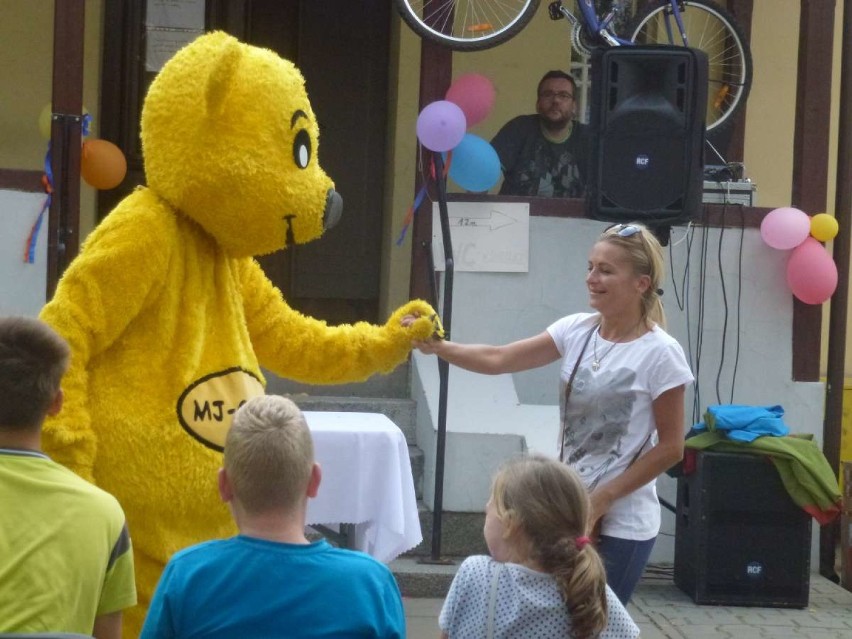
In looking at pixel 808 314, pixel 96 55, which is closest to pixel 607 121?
pixel 808 314

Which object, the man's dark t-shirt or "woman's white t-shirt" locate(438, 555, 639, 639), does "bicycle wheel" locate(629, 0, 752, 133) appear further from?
"woman's white t-shirt" locate(438, 555, 639, 639)

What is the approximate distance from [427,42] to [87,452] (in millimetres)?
4612

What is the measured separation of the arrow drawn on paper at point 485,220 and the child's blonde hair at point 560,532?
4620mm

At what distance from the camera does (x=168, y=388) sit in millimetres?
3322

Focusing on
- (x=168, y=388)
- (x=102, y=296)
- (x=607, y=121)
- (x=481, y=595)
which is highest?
(x=607, y=121)

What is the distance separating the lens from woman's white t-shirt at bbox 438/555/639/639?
8.41 feet

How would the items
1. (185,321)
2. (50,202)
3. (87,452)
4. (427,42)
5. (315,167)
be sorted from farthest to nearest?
(427,42), (50,202), (315,167), (185,321), (87,452)

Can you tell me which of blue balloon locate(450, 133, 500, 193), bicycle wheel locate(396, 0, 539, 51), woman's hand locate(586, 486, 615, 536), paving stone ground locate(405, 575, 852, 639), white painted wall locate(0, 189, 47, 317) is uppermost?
bicycle wheel locate(396, 0, 539, 51)

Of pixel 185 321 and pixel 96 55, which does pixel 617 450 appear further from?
pixel 96 55

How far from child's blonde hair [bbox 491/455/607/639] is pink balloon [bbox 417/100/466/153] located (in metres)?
4.36

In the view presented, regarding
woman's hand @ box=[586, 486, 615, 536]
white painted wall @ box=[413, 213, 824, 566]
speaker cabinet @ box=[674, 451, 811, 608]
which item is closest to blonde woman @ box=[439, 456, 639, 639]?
woman's hand @ box=[586, 486, 615, 536]

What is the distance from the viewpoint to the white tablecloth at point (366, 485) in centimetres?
506

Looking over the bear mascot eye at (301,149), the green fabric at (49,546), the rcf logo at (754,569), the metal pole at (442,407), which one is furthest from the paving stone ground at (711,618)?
the green fabric at (49,546)

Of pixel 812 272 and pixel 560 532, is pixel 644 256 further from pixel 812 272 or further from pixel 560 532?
pixel 812 272
